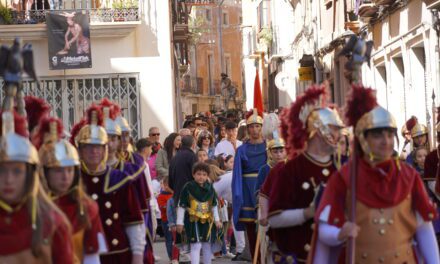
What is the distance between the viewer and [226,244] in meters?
18.7

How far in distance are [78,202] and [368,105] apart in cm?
179

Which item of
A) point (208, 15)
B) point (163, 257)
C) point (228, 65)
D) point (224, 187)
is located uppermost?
point (208, 15)

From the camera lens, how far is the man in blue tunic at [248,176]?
14.1 metres

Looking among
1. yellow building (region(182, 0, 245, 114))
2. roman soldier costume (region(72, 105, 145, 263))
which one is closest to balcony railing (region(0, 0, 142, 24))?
roman soldier costume (region(72, 105, 145, 263))

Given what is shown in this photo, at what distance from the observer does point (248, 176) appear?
14.2 m

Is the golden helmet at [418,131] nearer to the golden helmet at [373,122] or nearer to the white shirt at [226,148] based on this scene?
the white shirt at [226,148]

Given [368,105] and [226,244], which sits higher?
[368,105]

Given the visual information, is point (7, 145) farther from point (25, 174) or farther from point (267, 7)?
point (267, 7)

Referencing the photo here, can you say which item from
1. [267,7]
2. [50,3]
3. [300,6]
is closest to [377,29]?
[50,3]

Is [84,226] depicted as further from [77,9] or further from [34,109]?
[77,9]

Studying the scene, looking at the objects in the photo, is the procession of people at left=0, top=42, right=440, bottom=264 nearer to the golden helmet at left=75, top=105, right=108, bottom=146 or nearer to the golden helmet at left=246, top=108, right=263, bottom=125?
the golden helmet at left=75, top=105, right=108, bottom=146

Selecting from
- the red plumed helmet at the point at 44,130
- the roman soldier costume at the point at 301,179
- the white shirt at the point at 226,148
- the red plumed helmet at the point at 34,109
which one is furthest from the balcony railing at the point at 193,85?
the red plumed helmet at the point at 44,130

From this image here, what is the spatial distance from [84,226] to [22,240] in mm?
822

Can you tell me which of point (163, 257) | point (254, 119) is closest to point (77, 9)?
point (163, 257)
